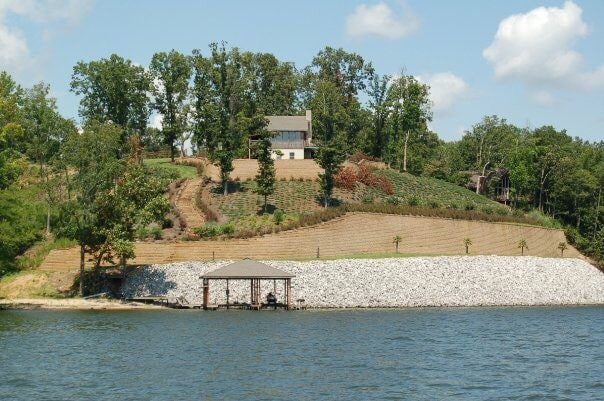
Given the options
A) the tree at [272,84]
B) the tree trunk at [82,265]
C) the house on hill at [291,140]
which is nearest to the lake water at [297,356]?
the tree trunk at [82,265]

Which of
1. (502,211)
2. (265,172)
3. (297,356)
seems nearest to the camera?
(297,356)

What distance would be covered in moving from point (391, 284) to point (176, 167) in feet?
137

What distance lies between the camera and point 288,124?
109 meters

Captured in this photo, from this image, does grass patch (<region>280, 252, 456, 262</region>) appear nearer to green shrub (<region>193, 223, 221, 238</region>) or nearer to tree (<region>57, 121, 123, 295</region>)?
Answer: green shrub (<region>193, 223, 221, 238</region>)

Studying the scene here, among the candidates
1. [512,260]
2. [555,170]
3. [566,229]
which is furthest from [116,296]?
[555,170]

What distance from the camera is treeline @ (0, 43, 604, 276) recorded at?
68.0 meters

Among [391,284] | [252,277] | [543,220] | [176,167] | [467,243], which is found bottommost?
[391,284]

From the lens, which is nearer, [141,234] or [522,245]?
[141,234]

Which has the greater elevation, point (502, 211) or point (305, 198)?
point (305, 198)

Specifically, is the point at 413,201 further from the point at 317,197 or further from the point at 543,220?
the point at 543,220

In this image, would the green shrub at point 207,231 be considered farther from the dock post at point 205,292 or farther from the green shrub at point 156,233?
the dock post at point 205,292

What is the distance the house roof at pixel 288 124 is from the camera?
108 meters

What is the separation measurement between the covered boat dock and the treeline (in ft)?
24.8

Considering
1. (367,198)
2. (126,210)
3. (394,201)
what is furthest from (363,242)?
(126,210)
